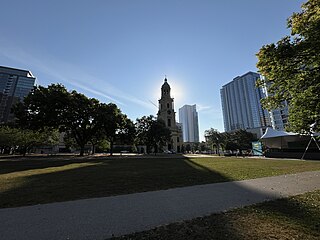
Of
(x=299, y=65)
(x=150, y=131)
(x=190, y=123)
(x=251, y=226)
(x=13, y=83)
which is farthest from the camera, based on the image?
(x=190, y=123)

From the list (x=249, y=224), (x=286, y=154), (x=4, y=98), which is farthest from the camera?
(x=4, y=98)

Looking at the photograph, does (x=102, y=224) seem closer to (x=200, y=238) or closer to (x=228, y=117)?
(x=200, y=238)

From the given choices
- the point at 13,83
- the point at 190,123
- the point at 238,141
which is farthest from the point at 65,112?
the point at 190,123

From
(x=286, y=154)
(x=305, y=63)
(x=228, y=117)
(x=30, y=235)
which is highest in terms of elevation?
(x=228, y=117)

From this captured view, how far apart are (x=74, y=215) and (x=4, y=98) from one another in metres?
127

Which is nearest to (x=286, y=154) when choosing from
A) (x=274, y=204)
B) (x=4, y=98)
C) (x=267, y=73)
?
(x=267, y=73)

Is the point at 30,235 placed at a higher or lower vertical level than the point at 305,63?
lower

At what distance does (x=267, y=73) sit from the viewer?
28.1 feet

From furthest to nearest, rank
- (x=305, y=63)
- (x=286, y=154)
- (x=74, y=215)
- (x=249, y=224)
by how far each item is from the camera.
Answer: (x=286, y=154), (x=305, y=63), (x=74, y=215), (x=249, y=224)

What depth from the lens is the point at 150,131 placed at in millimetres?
56344

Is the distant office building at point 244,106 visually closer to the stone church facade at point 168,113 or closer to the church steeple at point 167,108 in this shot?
the stone church facade at point 168,113

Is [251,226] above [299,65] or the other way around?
the other way around

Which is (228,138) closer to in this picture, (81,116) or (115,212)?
(81,116)

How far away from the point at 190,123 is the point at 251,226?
538 feet
